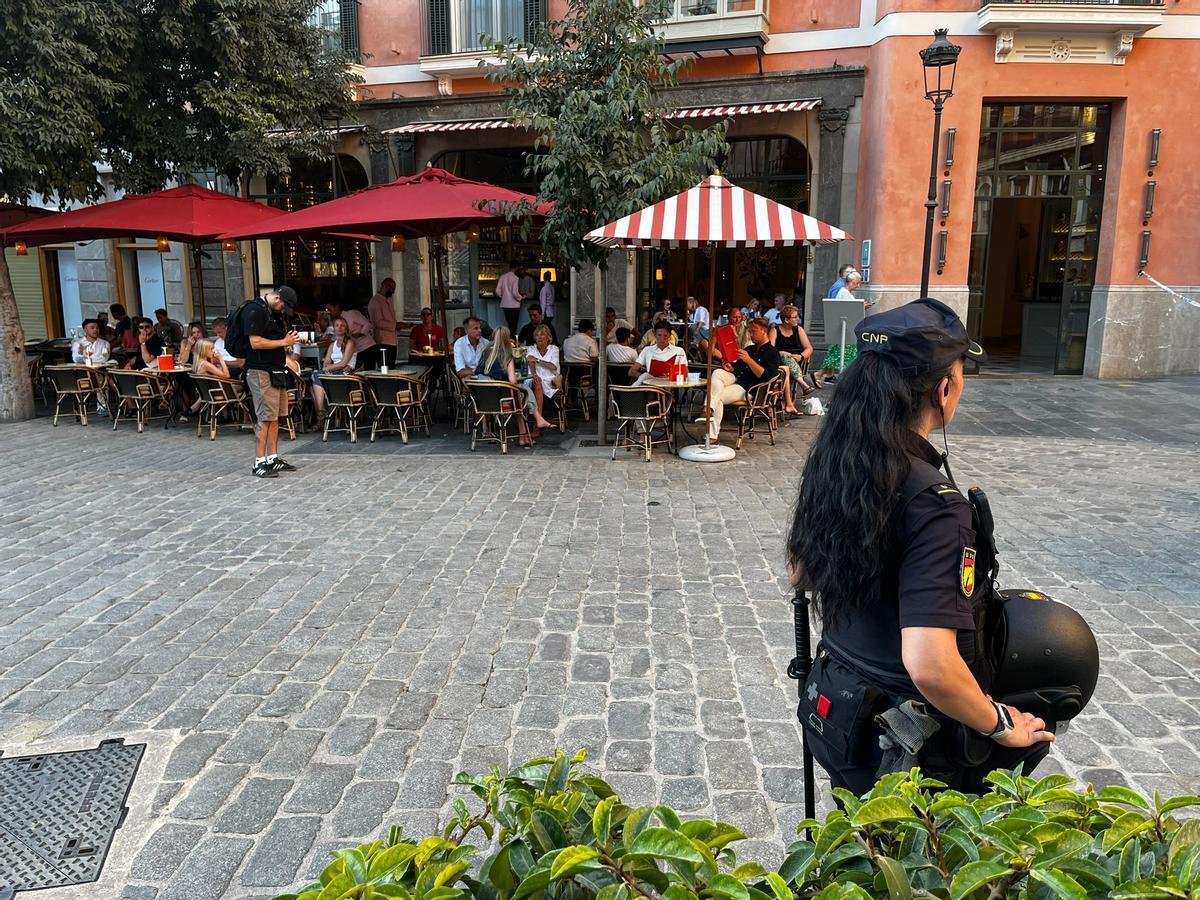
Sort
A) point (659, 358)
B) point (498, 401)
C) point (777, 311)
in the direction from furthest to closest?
1. point (777, 311)
2. point (659, 358)
3. point (498, 401)

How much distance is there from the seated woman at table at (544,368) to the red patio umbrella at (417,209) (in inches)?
58.1

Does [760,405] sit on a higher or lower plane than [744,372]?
lower

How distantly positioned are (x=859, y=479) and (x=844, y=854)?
2.51ft

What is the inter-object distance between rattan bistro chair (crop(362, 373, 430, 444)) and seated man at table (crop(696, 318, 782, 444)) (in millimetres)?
3435

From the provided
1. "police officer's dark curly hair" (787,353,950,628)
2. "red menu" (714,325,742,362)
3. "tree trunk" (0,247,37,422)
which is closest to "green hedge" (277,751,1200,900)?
"police officer's dark curly hair" (787,353,950,628)

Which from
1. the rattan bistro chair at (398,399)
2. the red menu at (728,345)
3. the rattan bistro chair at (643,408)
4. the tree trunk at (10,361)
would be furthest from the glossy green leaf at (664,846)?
the tree trunk at (10,361)

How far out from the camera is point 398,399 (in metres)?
9.71

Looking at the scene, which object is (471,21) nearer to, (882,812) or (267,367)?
(267,367)

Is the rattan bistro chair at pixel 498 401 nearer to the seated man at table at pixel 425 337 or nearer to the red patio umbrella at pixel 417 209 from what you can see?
the red patio umbrella at pixel 417 209

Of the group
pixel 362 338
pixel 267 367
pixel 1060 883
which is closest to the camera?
pixel 1060 883

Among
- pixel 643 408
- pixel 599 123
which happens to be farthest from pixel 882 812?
pixel 599 123

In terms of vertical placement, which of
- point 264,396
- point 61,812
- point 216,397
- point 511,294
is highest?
point 511,294

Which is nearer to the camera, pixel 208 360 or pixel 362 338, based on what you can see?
pixel 208 360

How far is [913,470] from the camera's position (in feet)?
5.72
